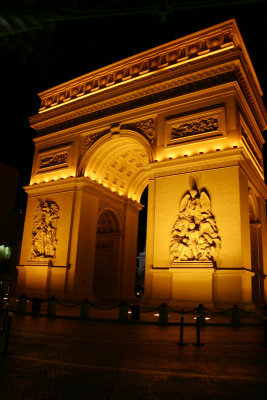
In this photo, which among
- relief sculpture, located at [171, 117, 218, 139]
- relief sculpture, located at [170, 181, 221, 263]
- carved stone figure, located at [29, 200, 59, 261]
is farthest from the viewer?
carved stone figure, located at [29, 200, 59, 261]

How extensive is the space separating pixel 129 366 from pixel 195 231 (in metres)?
12.6

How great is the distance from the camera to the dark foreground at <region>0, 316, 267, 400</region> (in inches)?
216

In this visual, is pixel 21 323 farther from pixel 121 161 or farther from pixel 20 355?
pixel 121 161

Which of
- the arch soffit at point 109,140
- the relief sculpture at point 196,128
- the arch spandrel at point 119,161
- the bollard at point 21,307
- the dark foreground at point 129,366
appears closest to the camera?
the dark foreground at point 129,366

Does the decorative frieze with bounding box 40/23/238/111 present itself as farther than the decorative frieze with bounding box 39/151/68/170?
No

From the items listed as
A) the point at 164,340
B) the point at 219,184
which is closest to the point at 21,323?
the point at 164,340

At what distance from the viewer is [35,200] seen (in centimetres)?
2717

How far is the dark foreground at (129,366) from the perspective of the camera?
18.0 feet

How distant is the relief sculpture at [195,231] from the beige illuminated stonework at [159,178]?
58mm

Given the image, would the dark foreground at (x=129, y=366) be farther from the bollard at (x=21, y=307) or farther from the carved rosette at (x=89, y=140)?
the carved rosette at (x=89, y=140)

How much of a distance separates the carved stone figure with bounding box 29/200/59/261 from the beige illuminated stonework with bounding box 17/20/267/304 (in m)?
0.08

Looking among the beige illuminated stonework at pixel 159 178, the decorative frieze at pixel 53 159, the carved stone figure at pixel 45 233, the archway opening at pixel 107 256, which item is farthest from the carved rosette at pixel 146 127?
the archway opening at pixel 107 256

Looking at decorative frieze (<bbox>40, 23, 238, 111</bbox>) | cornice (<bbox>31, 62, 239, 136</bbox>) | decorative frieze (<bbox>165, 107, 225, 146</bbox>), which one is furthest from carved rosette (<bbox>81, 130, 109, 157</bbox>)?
decorative frieze (<bbox>165, 107, 225, 146</bbox>)

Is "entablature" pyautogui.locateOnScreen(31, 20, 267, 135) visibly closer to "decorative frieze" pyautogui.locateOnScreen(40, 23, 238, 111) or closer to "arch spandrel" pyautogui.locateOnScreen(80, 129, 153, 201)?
"decorative frieze" pyautogui.locateOnScreen(40, 23, 238, 111)
